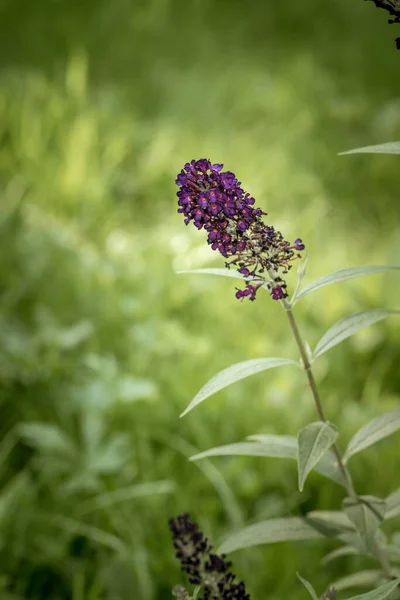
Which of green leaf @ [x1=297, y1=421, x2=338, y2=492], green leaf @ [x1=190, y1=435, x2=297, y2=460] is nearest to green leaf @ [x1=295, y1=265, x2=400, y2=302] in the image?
green leaf @ [x1=297, y1=421, x2=338, y2=492]

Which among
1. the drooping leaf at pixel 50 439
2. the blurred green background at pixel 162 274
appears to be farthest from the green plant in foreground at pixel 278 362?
the drooping leaf at pixel 50 439

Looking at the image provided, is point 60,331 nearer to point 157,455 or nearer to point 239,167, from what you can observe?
point 157,455

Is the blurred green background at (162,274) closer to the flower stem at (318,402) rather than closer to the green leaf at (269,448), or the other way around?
the flower stem at (318,402)

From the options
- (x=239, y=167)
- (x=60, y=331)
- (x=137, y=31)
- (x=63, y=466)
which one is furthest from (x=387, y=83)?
(x=63, y=466)

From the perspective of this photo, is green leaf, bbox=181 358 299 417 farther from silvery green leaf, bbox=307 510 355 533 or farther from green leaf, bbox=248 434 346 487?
silvery green leaf, bbox=307 510 355 533

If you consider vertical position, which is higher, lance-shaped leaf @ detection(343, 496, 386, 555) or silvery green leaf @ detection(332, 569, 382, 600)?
lance-shaped leaf @ detection(343, 496, 386, 555)
